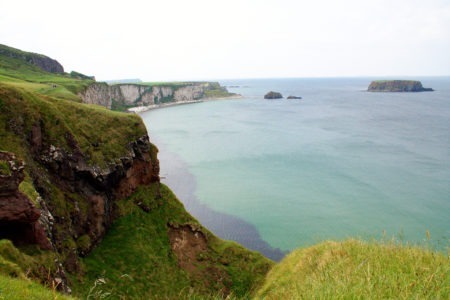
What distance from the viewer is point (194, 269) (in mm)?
37281

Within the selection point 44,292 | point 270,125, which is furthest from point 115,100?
point 44,292

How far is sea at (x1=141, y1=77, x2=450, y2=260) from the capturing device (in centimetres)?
5434

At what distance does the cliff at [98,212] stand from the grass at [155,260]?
4.6 inches

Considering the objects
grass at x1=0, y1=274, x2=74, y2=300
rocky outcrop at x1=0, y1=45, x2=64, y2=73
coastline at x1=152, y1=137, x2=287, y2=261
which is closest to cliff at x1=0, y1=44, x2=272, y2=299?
coastline at x1=152, y1=137, x2=287, y2=261

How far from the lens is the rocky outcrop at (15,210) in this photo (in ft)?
61.7

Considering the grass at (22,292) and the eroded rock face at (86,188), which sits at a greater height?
the grass at (22,292)

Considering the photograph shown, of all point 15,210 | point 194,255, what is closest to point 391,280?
point 15,210

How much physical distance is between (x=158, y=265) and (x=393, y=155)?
80007 mm

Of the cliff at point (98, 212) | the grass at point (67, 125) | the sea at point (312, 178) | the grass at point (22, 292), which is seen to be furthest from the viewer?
the sea at point (312, 178)

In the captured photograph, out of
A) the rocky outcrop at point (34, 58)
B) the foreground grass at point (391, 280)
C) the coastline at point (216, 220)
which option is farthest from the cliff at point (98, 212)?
the rocky outcrop at point (34, 58)

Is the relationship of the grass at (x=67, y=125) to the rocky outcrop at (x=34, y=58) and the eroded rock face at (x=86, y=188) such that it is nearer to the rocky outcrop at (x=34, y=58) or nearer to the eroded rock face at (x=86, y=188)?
the eroded rock face at (x=86, y=188)

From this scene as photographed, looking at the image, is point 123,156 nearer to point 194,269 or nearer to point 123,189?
point 123,189

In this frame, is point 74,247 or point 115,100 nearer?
point 74,247

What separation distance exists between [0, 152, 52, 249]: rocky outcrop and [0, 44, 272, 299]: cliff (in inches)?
2.2
